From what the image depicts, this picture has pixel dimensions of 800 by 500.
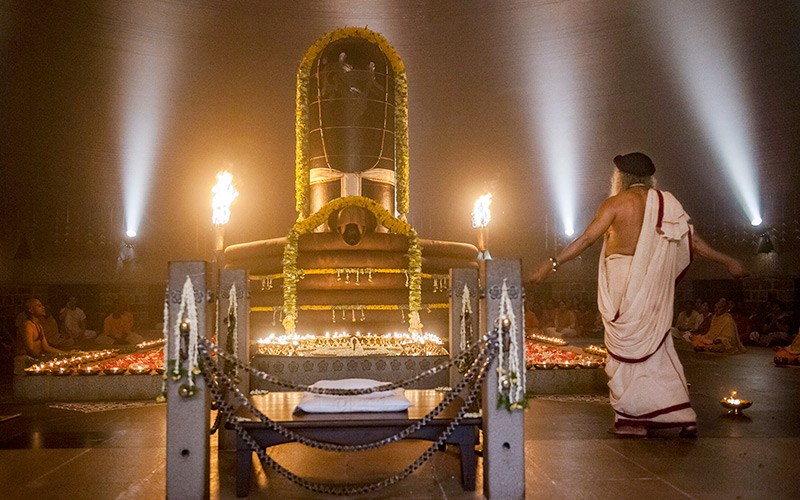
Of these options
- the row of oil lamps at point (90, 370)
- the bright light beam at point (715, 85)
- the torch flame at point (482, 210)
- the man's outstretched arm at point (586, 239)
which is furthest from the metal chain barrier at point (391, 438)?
the bright light beam at point (715, 85)

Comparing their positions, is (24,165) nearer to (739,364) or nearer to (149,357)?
(149,357)

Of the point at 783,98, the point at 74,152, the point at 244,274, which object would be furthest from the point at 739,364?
the point at 74,152

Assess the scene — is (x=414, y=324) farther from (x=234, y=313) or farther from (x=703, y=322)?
(x=703, y=322)

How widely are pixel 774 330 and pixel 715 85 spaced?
17.7 ft

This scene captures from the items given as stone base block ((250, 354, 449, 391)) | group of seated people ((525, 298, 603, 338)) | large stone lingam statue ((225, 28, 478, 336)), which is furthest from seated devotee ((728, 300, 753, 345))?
stone base block ((250, 354, 449, 391))

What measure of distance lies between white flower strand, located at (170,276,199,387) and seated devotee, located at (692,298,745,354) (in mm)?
10307

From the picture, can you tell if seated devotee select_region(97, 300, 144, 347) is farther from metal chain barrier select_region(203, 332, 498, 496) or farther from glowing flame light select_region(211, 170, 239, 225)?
metal chain barrier select_region(203, 332, 498, 496)

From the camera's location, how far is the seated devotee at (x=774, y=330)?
455 inches

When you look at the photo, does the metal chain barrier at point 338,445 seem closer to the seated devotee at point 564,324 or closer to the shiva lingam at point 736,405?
the shiva lingam at point 736,405

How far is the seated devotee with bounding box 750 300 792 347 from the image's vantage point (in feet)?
37.9

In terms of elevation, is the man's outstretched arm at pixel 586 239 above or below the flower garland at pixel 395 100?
below

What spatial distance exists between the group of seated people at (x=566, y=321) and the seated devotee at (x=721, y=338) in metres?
3.33

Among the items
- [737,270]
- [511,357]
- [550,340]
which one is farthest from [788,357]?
[511,357]

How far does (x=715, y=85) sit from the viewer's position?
43.4 ft
